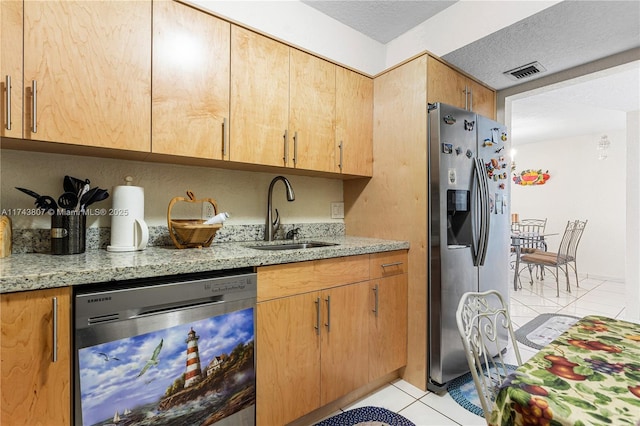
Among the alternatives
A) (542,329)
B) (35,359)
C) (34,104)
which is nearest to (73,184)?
(34,104)

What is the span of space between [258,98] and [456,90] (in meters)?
1.43

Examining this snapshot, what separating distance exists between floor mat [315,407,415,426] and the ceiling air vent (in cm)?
246

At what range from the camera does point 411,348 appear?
2049 millimetres

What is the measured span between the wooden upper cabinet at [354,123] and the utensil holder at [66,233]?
4.79ft

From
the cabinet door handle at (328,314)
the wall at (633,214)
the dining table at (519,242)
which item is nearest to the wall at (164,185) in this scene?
the cabinet door handle at (328,314)

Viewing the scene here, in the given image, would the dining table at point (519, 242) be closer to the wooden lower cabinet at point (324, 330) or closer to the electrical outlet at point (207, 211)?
the wooden lower cabinet at point (324, 330)

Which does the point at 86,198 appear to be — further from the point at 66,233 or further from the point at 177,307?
the point at 177,307

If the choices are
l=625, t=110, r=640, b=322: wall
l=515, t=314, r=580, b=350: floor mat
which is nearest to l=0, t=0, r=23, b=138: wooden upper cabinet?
l=515, t=314, r=580, b=350: floor mat

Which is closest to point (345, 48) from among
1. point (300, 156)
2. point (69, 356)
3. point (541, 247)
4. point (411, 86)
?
point (411, 86)

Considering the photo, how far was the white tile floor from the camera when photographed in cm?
173

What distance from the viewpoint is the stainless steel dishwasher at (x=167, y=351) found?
104cm

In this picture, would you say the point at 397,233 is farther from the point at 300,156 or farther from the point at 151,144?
the point at 151,144

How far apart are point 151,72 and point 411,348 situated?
7.15ft

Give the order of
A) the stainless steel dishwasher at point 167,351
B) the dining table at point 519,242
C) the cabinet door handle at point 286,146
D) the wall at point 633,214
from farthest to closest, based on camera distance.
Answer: the dining table at point 519,242 → the wall at point 633,214 → the cabinet door handle at point 286,146 → the stainless steel dishwasher at point 167,351
